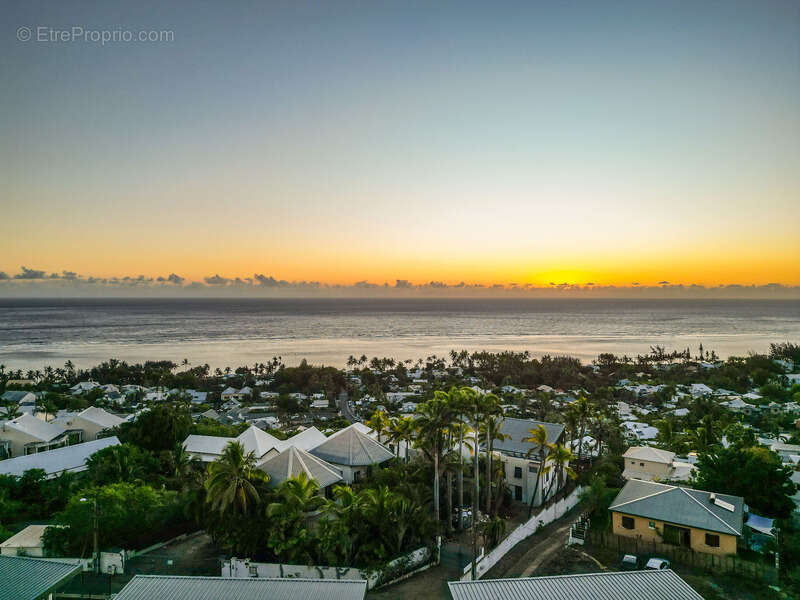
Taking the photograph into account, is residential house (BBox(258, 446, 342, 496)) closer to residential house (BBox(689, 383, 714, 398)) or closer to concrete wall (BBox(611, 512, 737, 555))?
concrete wall (BBox(611, 512, 737, 555))

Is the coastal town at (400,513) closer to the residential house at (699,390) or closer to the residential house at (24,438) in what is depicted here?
the residential house at (24,438)

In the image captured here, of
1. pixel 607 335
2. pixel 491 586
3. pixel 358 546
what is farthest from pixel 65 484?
pixel 607 335

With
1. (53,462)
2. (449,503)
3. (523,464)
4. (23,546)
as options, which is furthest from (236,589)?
(53,462)

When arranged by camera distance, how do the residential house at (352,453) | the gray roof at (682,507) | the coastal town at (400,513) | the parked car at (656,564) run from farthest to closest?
the residential house at (352,453)
the gray roof at (682,507)
the parked car at (656,564)
the coastal town at (400,513)

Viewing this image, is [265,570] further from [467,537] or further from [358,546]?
[467,537]

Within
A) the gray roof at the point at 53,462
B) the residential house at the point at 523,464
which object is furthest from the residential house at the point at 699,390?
the gray roof at the point at 53,462

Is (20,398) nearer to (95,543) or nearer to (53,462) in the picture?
(53,462)
